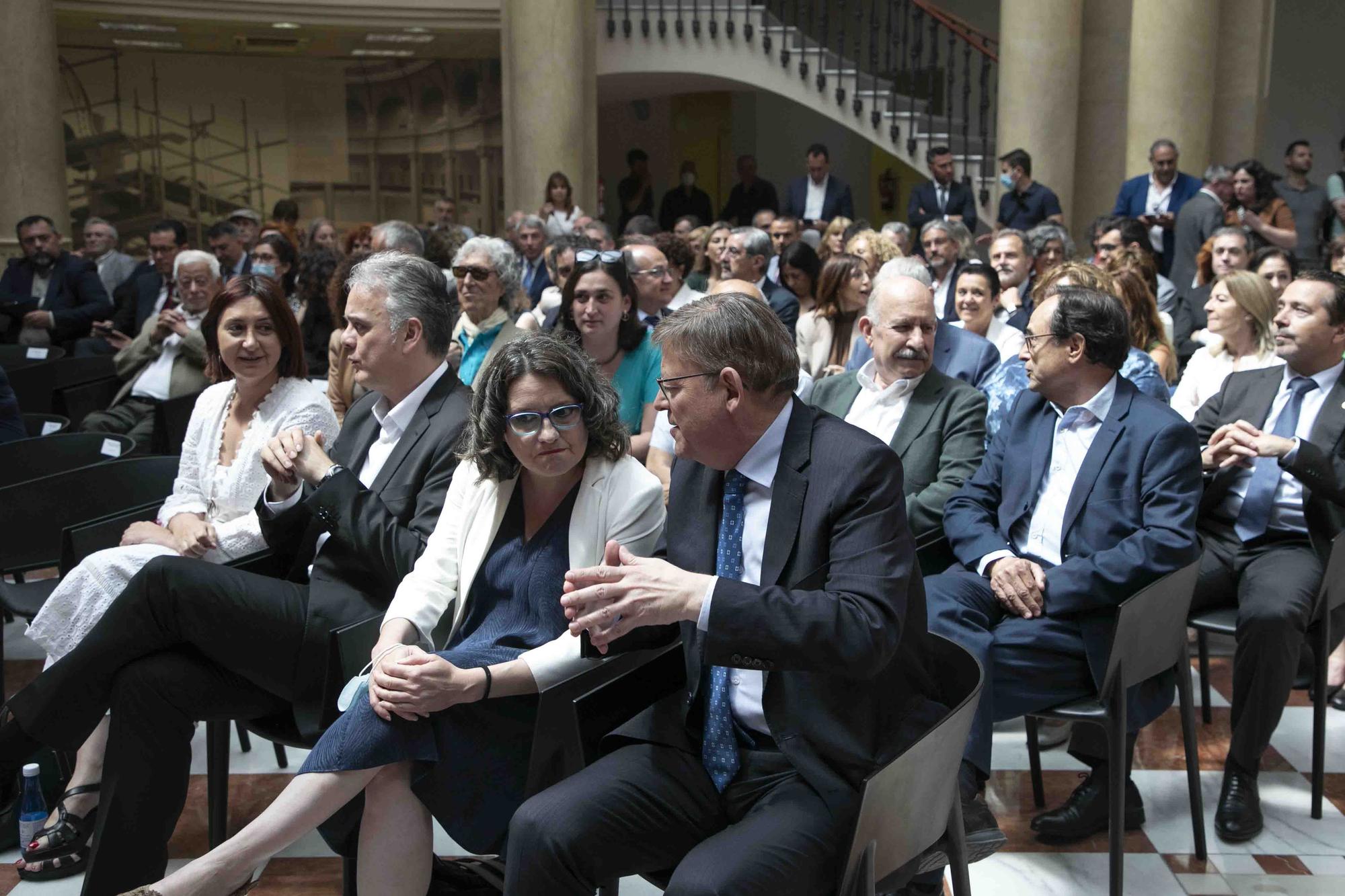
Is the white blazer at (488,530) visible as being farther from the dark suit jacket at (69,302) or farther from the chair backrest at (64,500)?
the dark suit jacket at (69,302)

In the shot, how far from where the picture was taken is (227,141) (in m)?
16.2

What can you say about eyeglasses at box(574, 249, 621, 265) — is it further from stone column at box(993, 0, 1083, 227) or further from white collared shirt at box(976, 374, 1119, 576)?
stone column at box(993, 0, 1083, 227)

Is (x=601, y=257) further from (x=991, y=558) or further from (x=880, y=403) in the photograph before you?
(x=991, y=558)

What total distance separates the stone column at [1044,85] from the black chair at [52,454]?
730 centimetres

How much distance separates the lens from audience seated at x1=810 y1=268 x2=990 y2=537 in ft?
11.7

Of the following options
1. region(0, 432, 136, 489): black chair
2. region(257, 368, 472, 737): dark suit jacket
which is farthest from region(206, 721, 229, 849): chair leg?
region(0, 432, 136, 489): black chair

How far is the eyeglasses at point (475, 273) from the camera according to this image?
5062 mm

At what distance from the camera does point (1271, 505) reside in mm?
3572

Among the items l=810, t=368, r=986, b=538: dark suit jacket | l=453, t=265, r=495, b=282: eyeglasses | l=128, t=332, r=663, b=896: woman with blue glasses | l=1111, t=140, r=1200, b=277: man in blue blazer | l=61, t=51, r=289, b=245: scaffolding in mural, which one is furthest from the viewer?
l=61, t=51, r=289, b=245: scaffolding in mural

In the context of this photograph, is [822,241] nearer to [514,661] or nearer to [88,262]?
[88,262]

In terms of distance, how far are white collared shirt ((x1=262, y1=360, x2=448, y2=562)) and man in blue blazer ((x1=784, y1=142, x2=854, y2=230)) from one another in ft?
26.2

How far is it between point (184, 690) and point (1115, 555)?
2.01 meters

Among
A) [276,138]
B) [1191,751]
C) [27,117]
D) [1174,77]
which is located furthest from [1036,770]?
[276,138]

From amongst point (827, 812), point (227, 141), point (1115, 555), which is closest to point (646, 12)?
point (227, 141)
